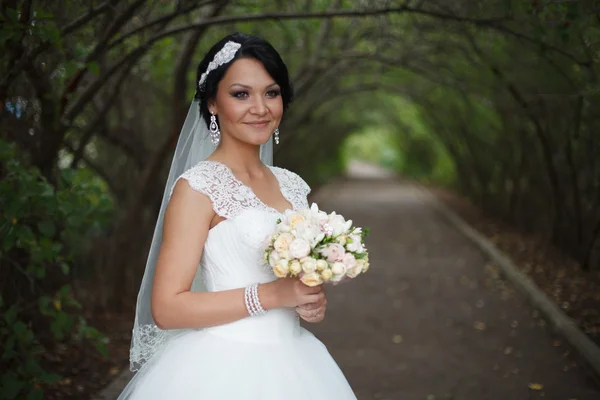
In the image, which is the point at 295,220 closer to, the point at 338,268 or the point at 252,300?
the point at 338,268

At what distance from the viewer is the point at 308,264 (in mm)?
2256

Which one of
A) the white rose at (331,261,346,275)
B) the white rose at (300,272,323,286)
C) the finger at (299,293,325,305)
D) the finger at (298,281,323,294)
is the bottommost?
the finger at (299,293,325,305)

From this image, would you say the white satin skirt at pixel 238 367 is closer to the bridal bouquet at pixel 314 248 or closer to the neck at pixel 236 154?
the bridal bouquet at pixel 314 248

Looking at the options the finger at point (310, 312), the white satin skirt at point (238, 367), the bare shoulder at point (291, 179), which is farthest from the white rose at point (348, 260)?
the bare shoulder at point (291, 179)

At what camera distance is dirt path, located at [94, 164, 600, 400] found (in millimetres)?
6141

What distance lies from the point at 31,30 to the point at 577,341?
5.36m

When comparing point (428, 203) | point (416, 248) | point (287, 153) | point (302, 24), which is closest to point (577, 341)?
point (302, 24)

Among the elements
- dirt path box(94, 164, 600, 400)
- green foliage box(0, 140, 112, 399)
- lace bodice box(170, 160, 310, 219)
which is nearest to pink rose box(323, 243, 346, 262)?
lace bodice box(170, 160, 310, 219)

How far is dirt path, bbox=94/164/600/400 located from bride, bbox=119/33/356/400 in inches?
129

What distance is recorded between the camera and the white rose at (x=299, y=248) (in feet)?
7.39

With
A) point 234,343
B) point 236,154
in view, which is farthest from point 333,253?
point 236,154

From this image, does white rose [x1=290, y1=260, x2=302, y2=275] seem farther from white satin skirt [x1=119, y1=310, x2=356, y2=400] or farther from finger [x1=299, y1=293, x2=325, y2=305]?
white satin skirt [x1=119, y1=310, x2=356, y2=400]

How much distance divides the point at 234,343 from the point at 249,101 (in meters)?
0.81

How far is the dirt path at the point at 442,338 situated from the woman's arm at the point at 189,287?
11.4 ft
